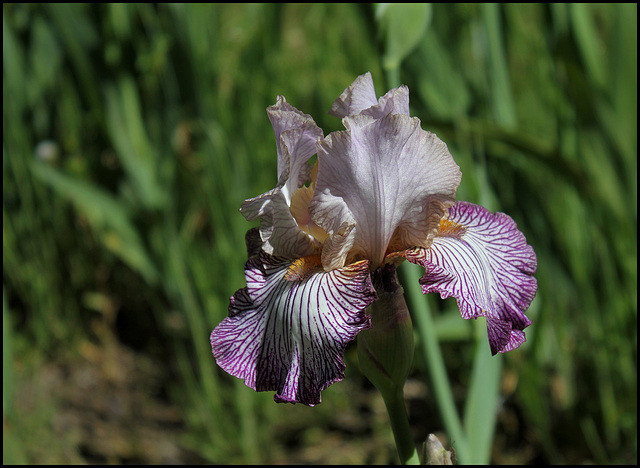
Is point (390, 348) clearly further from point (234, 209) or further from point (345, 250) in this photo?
point (234, 209)

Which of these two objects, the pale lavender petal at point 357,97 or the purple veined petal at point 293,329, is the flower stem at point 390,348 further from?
the pale lavender petal at point 357,97

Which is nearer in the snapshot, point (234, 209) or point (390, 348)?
point (390, 348)

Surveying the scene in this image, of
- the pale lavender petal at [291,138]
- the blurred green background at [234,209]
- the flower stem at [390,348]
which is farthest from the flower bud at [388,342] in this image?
the blurred green background at [234,209]

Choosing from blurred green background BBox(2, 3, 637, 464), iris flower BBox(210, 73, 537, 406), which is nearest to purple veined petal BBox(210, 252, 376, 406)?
iris flower BBox(210, 73, 537, 406)

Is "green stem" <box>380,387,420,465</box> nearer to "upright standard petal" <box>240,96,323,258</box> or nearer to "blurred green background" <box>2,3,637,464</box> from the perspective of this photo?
"upright standard petal" <box>240,96,323,258</box>

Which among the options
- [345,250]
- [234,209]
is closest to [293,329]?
[345,250]

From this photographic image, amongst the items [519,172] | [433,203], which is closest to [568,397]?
[519,172]

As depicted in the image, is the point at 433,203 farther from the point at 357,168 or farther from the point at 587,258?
the point at 587,258
